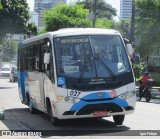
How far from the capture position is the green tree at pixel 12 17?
3722cm

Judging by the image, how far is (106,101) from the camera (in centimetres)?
1205

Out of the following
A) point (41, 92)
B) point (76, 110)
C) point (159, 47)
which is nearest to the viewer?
point (76, 110)

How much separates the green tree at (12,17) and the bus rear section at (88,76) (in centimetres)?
2498

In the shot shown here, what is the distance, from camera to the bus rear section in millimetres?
11922

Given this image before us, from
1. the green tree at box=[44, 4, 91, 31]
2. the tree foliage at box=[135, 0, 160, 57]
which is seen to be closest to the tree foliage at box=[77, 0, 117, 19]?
the green tree at box=[44, 4, 91, 31]

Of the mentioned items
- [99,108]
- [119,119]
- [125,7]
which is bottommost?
[119,119]

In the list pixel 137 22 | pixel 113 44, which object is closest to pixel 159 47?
pixel 137 22

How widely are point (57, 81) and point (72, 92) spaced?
0.52m

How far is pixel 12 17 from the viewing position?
3769cm

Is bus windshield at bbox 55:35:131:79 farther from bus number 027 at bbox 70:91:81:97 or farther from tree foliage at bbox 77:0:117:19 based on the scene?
tree foliage at bbox 77:0:117:19

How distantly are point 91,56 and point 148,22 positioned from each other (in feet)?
87.7

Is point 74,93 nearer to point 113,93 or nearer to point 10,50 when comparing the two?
point 113,93

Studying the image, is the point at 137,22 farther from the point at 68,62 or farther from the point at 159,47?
the point at 68,62

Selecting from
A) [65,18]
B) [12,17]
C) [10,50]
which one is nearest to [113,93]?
[12,17]
